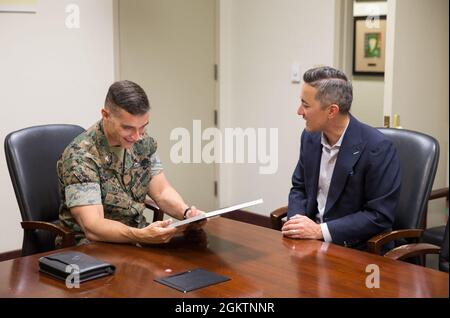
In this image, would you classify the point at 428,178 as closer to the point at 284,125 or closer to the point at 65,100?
the point at 284,125

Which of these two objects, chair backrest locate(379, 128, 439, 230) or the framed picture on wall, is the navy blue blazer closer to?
chair backrest locate(379, 128, 439, 230)

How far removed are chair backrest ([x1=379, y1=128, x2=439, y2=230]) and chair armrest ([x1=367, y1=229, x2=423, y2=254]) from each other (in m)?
0.11

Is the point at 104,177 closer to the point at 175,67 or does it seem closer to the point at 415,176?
the point at 415,176

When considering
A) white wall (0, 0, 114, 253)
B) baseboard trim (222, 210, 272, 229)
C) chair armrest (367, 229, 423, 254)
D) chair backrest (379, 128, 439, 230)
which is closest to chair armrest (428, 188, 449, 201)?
chair backrest (379, 128, 439, 230)

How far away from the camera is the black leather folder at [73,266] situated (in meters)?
1.81

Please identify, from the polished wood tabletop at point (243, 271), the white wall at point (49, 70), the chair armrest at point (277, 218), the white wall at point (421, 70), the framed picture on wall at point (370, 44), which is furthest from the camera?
the framed picture on wall at point (370, 44)

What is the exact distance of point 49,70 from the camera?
3.88 metres

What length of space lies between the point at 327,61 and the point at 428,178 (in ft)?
5.69

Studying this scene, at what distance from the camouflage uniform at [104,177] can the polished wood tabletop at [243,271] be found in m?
0.23

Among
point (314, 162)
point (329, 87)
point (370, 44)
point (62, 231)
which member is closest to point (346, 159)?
point (314, 162)

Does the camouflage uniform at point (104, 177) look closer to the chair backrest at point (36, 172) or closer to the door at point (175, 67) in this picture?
the chair backrest at point (36, 172)

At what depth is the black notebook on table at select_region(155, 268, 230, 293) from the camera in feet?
5.81

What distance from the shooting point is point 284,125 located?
453 cm

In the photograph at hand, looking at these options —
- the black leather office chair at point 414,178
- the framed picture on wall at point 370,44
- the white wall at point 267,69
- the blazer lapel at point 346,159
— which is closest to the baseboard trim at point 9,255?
the white wall at point 267,69
